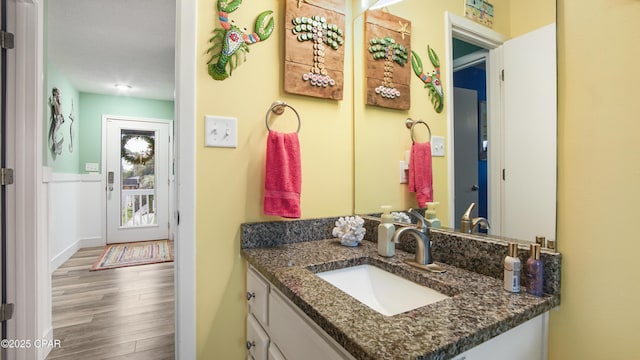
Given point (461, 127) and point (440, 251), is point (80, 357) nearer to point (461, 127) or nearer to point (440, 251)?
point (440, 251)

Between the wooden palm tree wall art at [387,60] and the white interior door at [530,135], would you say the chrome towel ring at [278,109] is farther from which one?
the white interior door at [530,135]

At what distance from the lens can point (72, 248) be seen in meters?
3.79

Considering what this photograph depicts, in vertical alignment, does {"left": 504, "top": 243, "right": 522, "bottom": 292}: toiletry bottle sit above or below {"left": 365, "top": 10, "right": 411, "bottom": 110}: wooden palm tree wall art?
below

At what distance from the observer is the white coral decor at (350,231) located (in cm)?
124

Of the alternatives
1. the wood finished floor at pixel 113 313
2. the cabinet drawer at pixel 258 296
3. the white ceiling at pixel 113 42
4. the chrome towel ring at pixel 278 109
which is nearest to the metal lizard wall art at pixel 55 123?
the white ceiling at pixel 113 42

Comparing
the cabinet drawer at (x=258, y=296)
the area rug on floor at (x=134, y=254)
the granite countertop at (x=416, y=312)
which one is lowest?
the area rug on floor at (x=134, y=254)

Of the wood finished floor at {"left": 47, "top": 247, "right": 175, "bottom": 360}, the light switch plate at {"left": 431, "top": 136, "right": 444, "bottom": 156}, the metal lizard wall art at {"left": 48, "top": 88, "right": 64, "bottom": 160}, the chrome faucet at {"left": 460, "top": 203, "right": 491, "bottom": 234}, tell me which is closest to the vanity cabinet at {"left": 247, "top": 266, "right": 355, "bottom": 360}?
the chrome faucet at {"left": 460, "top": 203, "right": 491, "bottom": 234}

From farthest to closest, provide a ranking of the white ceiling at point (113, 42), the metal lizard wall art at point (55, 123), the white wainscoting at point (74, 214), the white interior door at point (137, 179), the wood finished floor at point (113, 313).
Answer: the white interior door at point (137, 179) → the white wainscoting at point (74, 214) → the metal lizard wall art at point (55, 123) → the white ceiling at point (113, 42) → the wood finished floor at point (113, 313)

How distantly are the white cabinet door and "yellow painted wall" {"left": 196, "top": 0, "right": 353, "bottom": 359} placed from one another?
2.80 feet

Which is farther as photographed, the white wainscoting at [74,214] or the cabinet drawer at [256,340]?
the white wainscoting at [74,214]

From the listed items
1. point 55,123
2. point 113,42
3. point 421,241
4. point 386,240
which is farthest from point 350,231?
point 55,123

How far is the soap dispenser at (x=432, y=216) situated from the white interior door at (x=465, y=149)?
69 mm

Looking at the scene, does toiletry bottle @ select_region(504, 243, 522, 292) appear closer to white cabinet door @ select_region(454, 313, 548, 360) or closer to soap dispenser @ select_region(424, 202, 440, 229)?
white cabinet door @ select_region(454, 313, 548, 360)

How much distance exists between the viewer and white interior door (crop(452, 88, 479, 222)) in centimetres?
97
